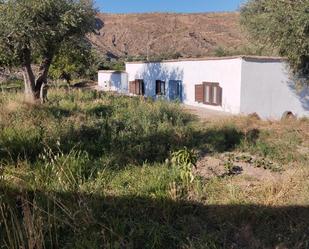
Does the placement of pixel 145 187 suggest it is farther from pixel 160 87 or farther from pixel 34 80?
pixel 160 87

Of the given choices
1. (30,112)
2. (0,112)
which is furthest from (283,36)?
(0,112)

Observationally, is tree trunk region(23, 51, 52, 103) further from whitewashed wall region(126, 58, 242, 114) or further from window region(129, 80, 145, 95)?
window region(129, 80, 145, 95)

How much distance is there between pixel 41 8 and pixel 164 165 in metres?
9.62

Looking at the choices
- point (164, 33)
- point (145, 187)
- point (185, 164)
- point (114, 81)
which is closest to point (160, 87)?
point (114, 81)

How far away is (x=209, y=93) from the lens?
62.8 feet

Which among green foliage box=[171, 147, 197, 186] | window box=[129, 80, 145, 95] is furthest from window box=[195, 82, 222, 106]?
green foliage box=[171, 147, 197, 186]

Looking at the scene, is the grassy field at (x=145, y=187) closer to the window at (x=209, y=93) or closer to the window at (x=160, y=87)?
the window at (x=209, y=93)

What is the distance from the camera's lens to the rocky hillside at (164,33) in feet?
238

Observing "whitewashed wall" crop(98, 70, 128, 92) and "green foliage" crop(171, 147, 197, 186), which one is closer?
"green foliage" crop(171, 147, 197, 186)

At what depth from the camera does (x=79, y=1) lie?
51.1 feet

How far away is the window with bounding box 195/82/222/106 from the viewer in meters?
18.2

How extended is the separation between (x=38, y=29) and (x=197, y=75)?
8644 mm

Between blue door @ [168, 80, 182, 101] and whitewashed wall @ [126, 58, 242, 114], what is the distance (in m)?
0.22

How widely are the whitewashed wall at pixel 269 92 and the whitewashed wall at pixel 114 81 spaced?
1415 centimetres
